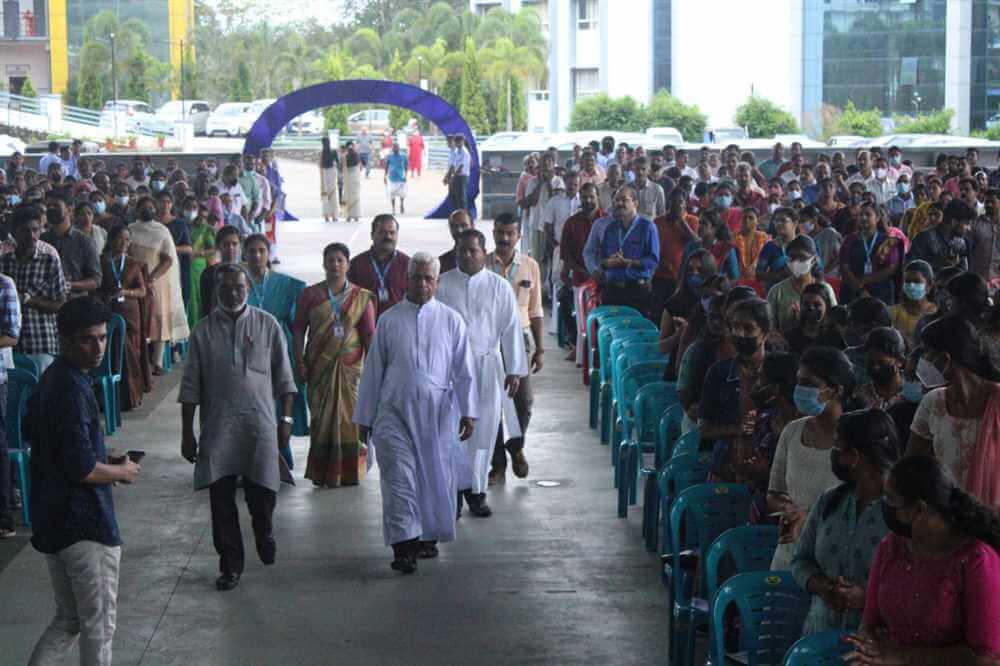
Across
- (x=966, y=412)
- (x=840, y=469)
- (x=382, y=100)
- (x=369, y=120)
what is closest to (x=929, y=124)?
(x=369, y=120)

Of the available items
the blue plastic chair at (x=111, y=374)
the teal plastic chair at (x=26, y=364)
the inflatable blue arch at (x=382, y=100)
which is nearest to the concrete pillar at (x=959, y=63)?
the inflatable blue arch at (x=382, y=100)

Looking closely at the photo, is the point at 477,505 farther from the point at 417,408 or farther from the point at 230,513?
the point at 230,513

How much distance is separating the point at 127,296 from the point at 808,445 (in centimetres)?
821

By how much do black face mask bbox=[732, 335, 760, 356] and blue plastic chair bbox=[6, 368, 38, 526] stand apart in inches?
170

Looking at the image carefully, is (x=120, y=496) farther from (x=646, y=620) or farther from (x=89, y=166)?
(x=89, y=166)

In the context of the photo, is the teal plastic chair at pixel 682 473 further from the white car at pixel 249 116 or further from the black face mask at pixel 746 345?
the white car at pixel 249 116

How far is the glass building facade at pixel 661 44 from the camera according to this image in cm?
→ 6231

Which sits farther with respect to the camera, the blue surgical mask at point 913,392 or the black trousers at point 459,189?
the black trousers at point 459,189

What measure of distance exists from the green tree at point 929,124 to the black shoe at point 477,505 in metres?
45.8

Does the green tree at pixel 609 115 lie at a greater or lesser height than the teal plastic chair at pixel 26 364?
greater

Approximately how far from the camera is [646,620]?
788 cm

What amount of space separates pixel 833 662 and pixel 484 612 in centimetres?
325

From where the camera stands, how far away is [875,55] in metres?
59.1

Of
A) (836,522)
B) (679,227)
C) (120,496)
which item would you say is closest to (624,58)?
(679,227)
